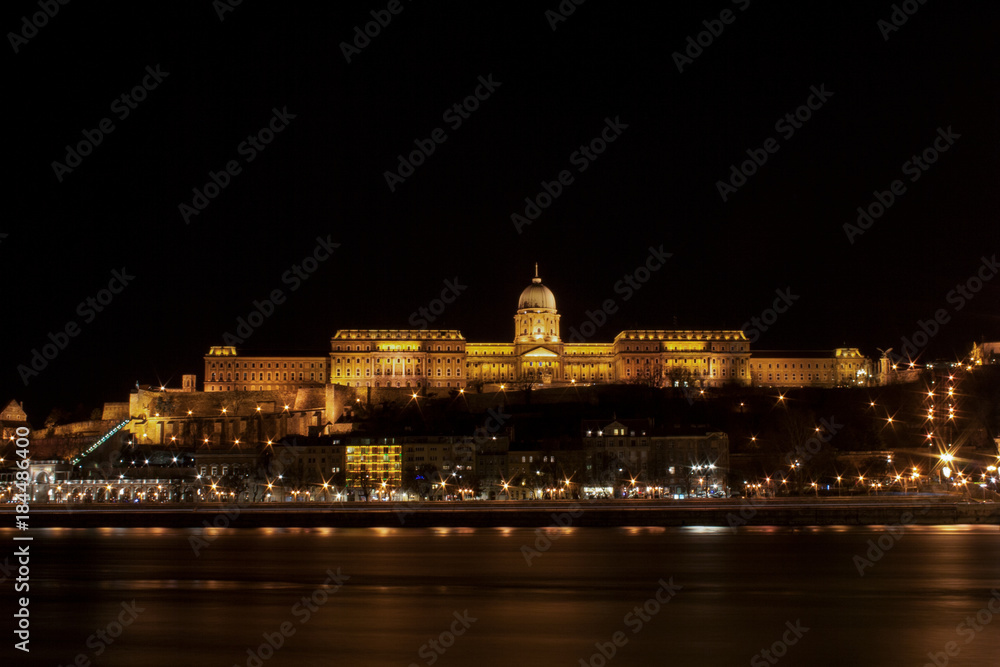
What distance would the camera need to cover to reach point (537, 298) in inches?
4326

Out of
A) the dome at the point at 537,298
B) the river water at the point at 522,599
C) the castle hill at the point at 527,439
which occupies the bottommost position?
the river water at the point at 522,599

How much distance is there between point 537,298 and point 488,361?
9.23 m

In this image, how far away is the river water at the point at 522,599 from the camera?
20.5 metres

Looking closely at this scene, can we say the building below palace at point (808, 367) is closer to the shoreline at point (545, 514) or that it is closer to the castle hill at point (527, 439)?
the castle hill at point (527, 439)

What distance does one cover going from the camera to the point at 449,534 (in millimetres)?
44438

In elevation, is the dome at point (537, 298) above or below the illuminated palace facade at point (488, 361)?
above

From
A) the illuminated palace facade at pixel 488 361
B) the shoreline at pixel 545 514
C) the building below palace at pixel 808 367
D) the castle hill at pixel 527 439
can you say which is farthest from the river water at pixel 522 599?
the building below palace at pixel 808 367

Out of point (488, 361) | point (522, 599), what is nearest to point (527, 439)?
point (488, 361)

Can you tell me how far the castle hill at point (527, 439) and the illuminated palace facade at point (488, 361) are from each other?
18 centimetres

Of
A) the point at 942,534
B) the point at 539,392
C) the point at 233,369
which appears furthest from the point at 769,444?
the point at 233,369

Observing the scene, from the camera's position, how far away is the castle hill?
5184 cm

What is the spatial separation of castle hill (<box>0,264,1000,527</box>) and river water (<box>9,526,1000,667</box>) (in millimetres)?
9540

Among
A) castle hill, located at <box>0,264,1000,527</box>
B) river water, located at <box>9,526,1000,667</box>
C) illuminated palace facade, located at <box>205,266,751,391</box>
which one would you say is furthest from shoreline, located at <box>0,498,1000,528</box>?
illuminated palace facade, located at <box>205,266,751,391</box>

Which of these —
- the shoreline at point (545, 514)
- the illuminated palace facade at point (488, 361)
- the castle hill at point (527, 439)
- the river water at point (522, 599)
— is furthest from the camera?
Answer: the illuminated palace facade at point (488, 361)
